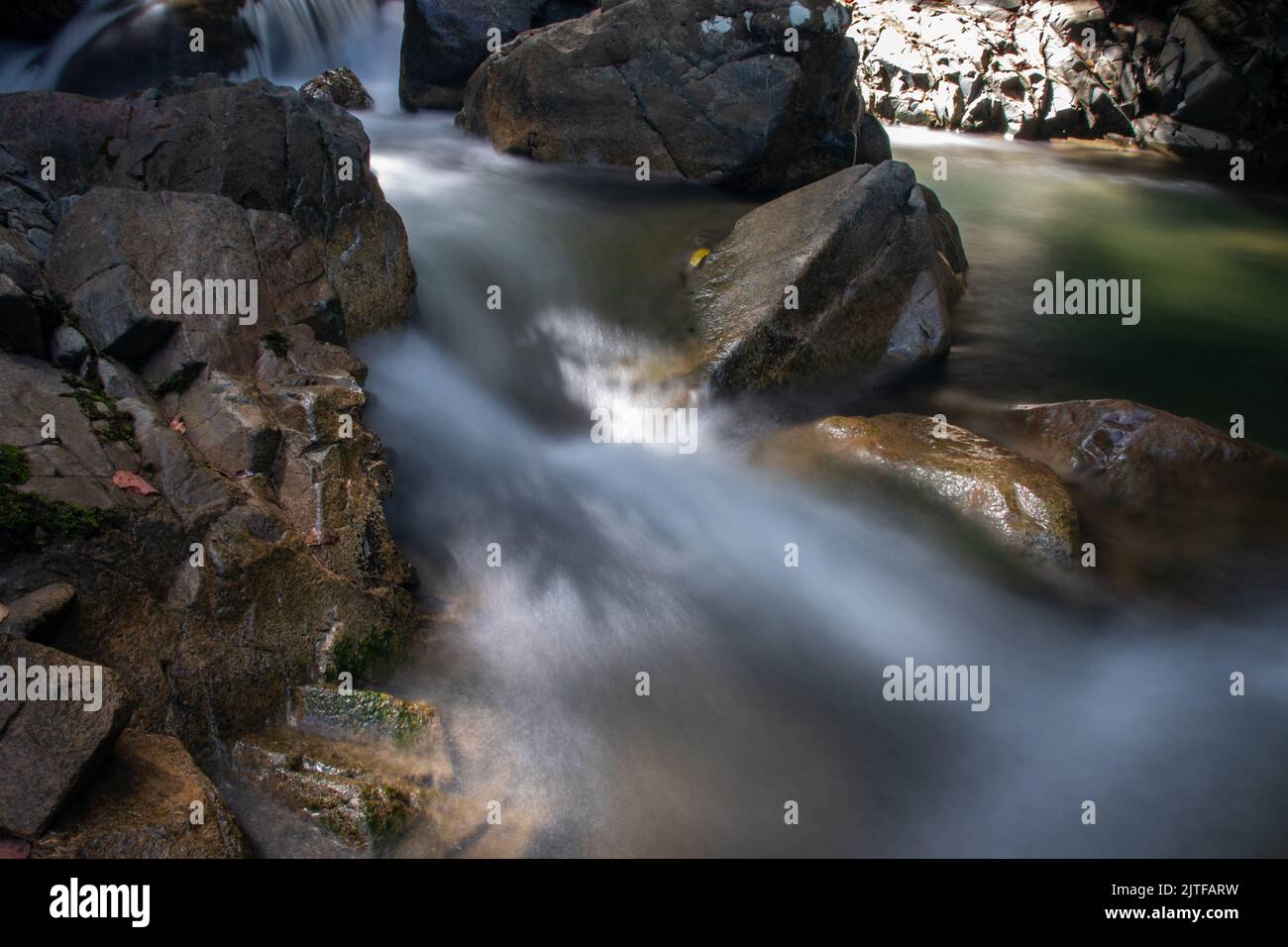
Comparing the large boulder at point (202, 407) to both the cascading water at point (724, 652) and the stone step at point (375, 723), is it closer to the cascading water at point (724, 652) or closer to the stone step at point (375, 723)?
the stone step at point (375, 723)

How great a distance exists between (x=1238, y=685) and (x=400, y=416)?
19.2 ft

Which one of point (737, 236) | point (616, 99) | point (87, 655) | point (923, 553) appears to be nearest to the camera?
point (87, 655)

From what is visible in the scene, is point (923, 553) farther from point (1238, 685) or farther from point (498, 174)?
point (498, 174)

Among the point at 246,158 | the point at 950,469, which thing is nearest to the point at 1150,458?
the point at 950,469

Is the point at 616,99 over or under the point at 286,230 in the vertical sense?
over

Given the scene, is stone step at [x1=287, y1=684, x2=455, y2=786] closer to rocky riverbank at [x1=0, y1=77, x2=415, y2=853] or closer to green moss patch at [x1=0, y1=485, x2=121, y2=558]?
rocky riverbank at [x1=0, y1=77, x2=415, y2=853]

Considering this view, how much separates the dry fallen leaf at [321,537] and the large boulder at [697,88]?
7.12 meters

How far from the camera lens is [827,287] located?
7938 millimetres

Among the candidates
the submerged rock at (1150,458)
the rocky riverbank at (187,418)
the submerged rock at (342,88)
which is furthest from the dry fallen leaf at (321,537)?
the submerged rock at (342,88)

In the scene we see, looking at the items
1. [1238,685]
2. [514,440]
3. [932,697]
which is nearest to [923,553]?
[932,697]

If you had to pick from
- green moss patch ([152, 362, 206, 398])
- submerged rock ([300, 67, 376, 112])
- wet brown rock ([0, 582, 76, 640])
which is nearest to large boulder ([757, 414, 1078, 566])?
green moss patch ([152, 362, 206, 398])

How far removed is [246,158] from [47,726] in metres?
4.83

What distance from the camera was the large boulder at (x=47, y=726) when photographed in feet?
10.1

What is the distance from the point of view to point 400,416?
663cm
